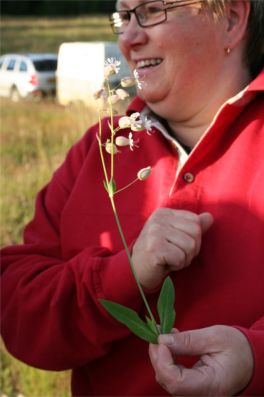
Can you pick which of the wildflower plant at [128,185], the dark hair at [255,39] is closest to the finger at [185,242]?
the wildflower plant at [128,185]

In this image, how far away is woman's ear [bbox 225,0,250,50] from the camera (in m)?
1.73

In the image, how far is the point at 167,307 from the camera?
121 centimetres

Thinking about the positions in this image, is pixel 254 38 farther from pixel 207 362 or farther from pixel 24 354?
pixel 24 354

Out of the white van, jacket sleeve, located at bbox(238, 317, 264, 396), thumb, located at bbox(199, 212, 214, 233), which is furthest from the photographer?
the white van

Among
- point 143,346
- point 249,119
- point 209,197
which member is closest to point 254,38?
point 249,119

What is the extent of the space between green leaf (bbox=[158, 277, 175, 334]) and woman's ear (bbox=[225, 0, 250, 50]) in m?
0.83

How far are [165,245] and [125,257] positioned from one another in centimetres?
16

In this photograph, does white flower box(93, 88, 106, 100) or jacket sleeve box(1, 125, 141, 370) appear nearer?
white flower box(93, 88, 106, 100)

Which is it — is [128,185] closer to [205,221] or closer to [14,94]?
[205,221]

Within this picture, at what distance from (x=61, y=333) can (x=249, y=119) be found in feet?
2.56

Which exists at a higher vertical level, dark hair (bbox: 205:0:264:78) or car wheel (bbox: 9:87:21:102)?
dark hair (bbox: 205:0:264:78)

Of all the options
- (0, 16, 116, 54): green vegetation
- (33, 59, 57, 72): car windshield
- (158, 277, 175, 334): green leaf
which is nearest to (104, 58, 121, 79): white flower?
(158, 277, 175, 334): green leaf

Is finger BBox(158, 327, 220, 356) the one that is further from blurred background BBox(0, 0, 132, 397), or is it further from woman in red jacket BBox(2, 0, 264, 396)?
blurred background BBox(0, 0, 132, 397)

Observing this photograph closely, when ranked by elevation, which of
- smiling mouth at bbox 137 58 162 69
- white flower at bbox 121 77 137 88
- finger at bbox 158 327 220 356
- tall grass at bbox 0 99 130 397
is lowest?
tall grass at bbox 0 99 130 397
